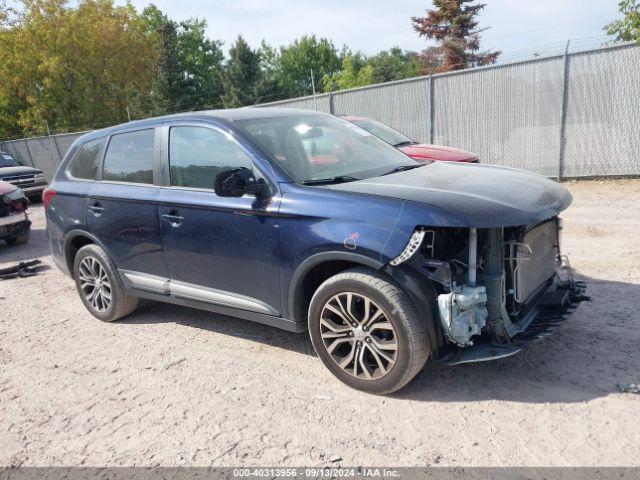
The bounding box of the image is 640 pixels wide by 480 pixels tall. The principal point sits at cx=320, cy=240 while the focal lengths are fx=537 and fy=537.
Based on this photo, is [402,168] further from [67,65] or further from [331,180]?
[67,65]

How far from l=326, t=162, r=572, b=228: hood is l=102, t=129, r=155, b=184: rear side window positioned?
1.85 m

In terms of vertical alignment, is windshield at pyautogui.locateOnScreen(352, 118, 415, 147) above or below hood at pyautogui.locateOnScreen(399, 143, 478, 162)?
above

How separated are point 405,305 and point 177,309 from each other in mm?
3060

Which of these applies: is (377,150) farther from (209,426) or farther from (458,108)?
(458,108)

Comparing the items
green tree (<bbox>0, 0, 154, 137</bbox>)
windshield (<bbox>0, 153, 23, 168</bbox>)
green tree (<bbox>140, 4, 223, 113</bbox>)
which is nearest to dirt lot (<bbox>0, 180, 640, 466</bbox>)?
windshield (<bbox>0, 153, 23, 168</bbox>)

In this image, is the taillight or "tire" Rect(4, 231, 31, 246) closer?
the taillight

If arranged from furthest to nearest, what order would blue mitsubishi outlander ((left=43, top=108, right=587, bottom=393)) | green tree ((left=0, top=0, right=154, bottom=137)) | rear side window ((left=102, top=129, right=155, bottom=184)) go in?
1. green tree ((left=0, top=0, right=154, bottom=137))
2. rear side window ((left=102, top=129, right=155, bottom=184))
3. blue mitsubishi outlander ((left=43, top=108, right=587, bottom=393))

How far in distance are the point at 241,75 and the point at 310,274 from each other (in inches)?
1850

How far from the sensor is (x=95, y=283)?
520 cm

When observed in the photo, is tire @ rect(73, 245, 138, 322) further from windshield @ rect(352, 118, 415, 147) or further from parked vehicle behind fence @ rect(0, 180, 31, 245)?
windshield @ rect(352, 118, 415, 147)

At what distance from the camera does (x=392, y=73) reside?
192 feet

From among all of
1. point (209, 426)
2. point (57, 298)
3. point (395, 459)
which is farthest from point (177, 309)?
point (395, 459)

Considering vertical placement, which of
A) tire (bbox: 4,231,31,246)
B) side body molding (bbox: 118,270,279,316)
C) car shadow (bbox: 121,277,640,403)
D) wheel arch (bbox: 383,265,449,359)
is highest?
wheel arch (bbox: 383,265,449,359)

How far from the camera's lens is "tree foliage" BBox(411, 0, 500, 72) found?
41.4 meters
